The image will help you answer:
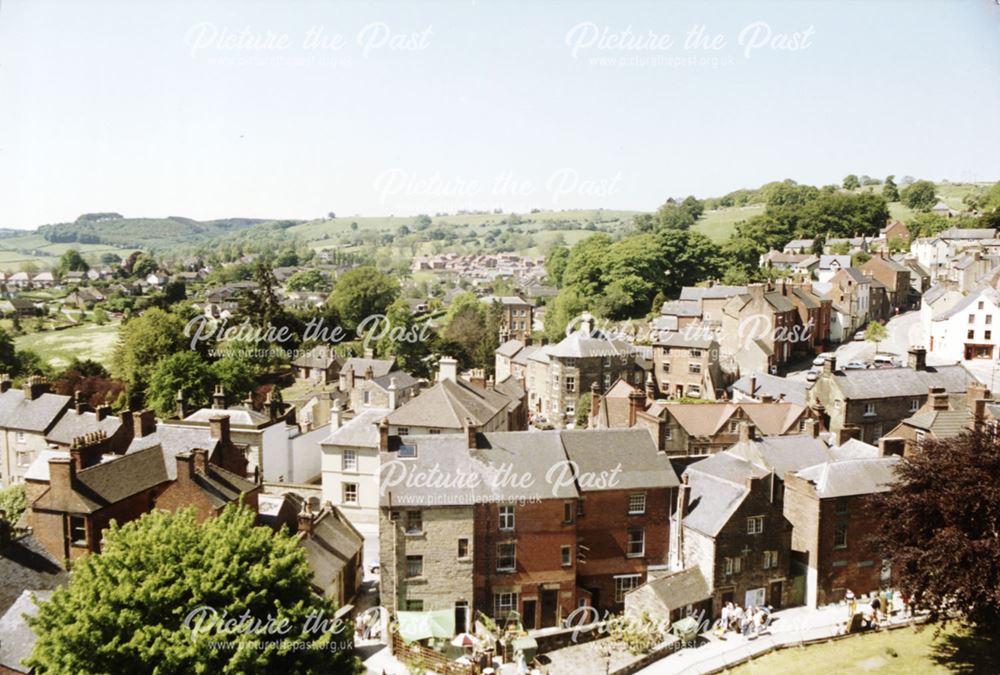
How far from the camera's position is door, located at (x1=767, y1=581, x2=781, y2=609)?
98.3 feet

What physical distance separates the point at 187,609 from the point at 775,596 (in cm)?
2365

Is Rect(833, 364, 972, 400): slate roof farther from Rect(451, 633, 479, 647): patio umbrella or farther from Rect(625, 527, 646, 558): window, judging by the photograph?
Rect(451, 633, 479, 647): patio umbrella

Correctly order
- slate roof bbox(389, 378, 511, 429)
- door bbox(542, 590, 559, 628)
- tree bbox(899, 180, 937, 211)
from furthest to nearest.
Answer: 1. tree bbox(899, 180, 937, 211)
2. slate roof bbox(389, 378, 511, 429)
3. door bbox(542, 590, 559, 628)

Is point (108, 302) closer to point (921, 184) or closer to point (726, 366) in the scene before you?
point (726, 366)

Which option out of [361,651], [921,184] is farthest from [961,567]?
[921,184]

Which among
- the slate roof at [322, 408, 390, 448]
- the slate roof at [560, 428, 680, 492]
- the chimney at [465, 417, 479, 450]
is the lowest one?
the slate roof at [322, 408, 390, 448]

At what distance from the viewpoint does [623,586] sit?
30.2 metres

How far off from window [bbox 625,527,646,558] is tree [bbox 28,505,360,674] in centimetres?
1396

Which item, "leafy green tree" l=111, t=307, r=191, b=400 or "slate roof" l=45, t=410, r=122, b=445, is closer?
"slate roof" l=45, t=410, r=122, b=445

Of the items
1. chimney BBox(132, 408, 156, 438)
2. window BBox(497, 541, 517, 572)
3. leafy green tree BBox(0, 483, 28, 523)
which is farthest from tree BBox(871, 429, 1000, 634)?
leafy green tree BBox(0, 483, 28, 523)

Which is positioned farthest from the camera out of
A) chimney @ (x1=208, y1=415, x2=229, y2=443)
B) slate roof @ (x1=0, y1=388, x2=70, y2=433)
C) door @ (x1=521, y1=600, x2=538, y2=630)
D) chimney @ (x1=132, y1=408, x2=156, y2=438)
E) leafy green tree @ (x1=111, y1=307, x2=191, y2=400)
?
leafy green tree @ (x1=111, y1=307, x2=191, y2=400)

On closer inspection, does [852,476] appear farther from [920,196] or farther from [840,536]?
[920,196]

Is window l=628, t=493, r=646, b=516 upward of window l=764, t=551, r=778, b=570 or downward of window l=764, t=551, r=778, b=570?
upward

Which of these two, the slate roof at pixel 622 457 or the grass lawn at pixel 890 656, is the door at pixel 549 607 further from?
the grass lawn at pixel 890 656
